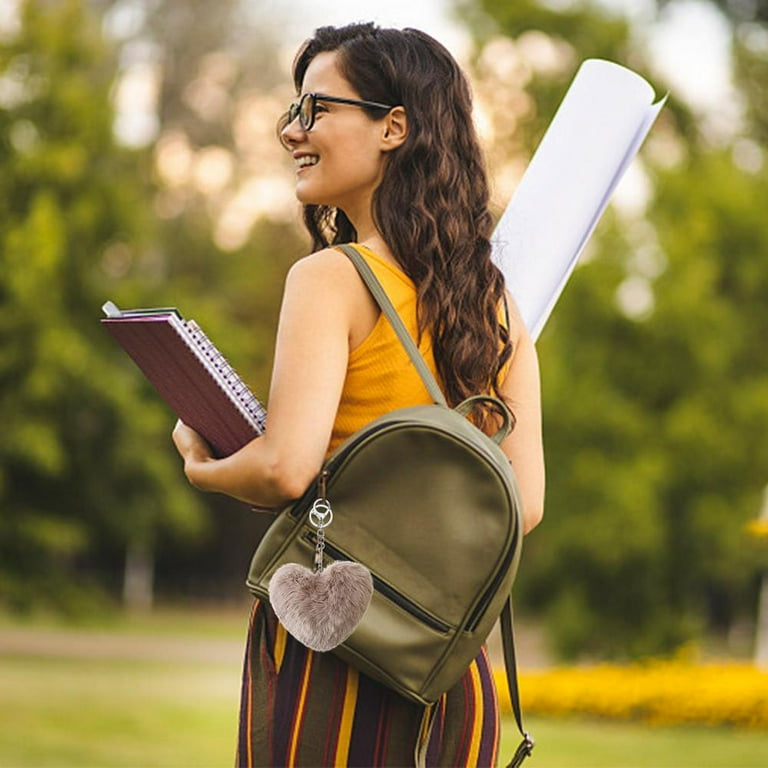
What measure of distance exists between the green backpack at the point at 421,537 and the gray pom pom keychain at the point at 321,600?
24 millimetres

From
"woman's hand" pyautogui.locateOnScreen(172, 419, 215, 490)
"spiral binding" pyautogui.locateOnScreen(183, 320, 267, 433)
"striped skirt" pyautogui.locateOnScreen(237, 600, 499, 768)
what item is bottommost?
"striped skirt" pyautogui.locateOnScreen(237, 600, 499, 768)

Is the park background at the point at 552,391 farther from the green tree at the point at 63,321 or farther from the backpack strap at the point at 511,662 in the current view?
the backpack strap at the point at 511,662

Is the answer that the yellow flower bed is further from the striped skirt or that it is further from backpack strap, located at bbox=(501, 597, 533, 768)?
the striped skirt

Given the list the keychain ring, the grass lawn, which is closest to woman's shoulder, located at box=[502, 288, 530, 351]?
the keychain ring

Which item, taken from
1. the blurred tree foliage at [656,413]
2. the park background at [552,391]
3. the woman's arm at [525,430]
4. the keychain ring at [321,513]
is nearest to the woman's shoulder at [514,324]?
the woman's arm at [525,430]

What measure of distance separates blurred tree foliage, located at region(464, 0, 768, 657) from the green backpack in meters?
14.1

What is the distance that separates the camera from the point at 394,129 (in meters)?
2.13

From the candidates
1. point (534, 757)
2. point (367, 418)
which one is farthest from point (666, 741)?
point (367, 418)

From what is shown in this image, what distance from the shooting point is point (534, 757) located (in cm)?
910

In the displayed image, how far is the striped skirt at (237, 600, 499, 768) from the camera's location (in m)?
1.91

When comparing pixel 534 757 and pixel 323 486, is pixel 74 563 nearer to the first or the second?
pixel 534 757

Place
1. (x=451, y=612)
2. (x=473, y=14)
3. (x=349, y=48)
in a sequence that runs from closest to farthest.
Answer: (x=451, y=612) → (x=349, y=48) → (x=473, y=14)

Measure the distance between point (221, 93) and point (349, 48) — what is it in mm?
→ 24315

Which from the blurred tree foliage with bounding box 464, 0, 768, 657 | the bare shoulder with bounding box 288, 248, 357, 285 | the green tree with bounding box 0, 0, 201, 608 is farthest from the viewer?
the blurred tree foliage with bounding box 464, 0, 768, 657
